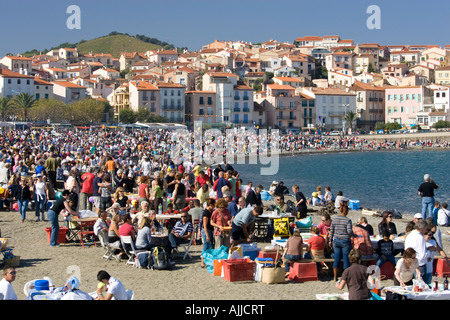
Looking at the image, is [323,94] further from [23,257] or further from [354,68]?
[23,257]

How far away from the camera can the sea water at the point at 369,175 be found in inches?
1148

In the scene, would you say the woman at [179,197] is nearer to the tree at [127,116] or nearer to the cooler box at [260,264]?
the cooler box at [260,264]

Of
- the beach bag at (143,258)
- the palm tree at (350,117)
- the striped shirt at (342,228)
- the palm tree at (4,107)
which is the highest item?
the palm tree at (4,107)

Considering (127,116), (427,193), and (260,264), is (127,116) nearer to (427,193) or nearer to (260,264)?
(427,193)

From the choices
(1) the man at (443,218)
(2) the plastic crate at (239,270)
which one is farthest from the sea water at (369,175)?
(2) the plastic crate at (239,270)

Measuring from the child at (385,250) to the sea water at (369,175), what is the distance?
13.8 meters

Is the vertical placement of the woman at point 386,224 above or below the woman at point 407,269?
above

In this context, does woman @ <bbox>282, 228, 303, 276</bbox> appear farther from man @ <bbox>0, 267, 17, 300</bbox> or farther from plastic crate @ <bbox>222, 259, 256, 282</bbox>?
man @ <bbox>0, 267, 17, 300</bbox>

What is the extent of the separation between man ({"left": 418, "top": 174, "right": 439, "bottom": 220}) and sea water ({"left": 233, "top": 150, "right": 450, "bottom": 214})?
7.72 metres

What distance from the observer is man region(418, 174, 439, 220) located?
573 inches

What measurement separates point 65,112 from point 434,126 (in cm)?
5274

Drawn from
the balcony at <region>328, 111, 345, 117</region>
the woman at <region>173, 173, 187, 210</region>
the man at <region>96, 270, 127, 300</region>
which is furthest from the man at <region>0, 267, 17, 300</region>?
the balcony at <region>328, 111, 345, 117</region>
